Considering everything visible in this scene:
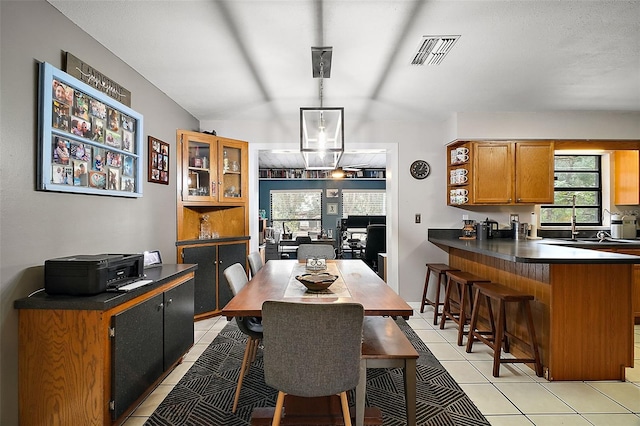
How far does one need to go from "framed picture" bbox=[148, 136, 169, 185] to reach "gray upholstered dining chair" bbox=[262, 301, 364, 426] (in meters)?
2.36

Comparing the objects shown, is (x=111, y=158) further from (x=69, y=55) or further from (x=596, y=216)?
(x=596, y=216)

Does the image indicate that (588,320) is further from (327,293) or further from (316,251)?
(316,251)

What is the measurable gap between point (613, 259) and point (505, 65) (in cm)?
168

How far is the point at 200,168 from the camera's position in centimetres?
408

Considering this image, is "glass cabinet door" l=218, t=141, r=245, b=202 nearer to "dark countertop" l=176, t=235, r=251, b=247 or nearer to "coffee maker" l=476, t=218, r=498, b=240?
"dark countertop" l=176, t=235, r=251, b=247

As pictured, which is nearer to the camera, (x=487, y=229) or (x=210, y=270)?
(x=210, y=270)

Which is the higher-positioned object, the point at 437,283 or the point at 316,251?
the point at 316,251

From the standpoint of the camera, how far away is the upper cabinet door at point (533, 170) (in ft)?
14.0

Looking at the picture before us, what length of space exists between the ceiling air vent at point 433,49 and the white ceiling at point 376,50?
0.06m

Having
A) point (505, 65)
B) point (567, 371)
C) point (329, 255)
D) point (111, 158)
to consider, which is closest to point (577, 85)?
point (505, 65)

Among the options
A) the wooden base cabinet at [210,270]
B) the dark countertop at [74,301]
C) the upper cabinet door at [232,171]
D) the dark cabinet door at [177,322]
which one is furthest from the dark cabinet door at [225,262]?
the dark countertop at [74,301]

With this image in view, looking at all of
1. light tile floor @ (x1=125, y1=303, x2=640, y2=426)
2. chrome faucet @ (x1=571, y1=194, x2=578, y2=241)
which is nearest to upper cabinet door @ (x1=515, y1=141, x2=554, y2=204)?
chrome faucet @ (x1=571, y1=194, x2=578, y2=241)

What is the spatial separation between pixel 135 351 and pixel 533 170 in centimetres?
448

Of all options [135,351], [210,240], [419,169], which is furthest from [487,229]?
[135,351]
